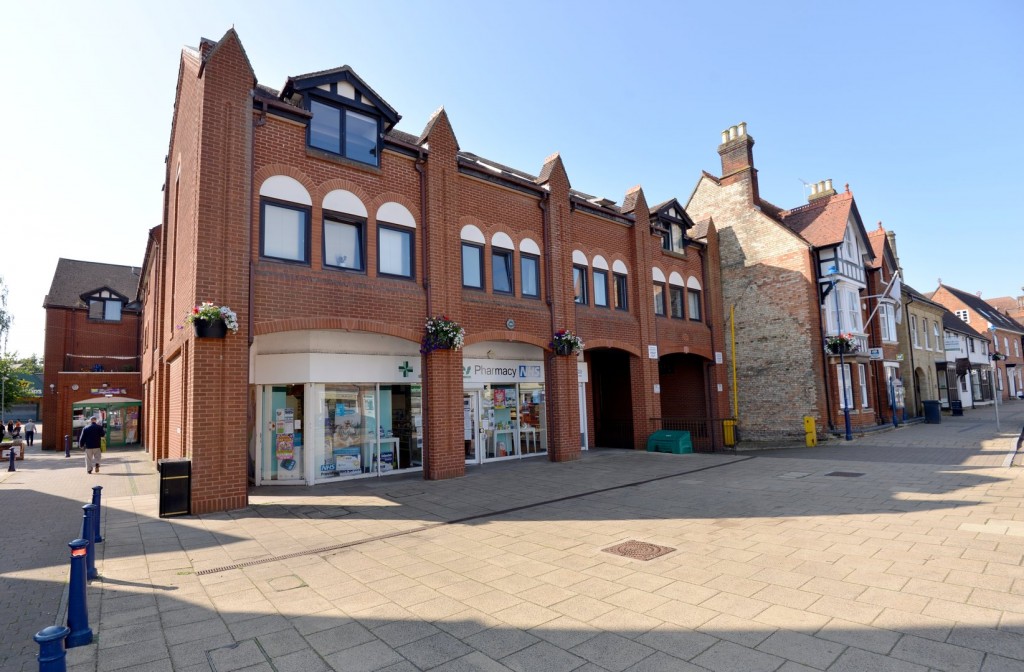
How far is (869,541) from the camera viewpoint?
6746mm

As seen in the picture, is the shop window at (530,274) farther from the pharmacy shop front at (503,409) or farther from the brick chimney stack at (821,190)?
the brick chimney stack at (821,190)

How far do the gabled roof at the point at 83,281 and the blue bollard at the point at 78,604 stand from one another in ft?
109

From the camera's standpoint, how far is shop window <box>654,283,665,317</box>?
20.0 m

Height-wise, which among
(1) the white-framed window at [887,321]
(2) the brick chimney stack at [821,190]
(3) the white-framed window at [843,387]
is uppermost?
(2) the brick chimney stack at [821,190]

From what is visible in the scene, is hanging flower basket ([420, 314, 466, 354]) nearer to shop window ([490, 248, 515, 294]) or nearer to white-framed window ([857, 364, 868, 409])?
shop window ([490, 248, 515, 294])

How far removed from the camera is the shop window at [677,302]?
21016 millimetres

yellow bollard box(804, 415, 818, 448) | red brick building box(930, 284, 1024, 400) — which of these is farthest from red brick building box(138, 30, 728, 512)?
red brick building box(930, 284, 1024, 400)

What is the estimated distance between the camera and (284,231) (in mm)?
11070

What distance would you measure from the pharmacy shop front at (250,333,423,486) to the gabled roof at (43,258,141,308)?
1029 inches

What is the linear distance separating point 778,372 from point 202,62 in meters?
21.3

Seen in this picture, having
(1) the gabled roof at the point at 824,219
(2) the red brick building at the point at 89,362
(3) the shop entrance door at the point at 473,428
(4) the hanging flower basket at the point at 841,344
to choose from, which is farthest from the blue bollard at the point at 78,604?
(2) the red brick building at the point at 89,362

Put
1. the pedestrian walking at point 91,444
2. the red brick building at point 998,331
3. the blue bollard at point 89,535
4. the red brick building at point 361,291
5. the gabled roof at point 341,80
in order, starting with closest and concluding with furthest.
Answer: the blue bollard at point 89,535 < the red brick building at point 361,291 < the gabled roof at point 341,80 < the pedestrian walking at point 91,444 < the red brick building at point 998,331

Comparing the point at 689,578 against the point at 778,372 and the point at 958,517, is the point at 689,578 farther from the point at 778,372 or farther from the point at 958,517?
the point at 778,372

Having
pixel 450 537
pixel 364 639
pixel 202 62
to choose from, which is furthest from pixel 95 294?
pixel 364 639
